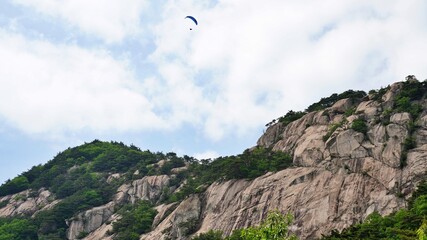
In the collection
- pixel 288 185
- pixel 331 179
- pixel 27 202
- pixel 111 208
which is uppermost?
pixel 27 202

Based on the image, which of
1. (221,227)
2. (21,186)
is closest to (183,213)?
(221,227)

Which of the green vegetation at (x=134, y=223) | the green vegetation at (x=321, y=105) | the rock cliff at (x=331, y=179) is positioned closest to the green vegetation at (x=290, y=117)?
the green vegetation at (x=321, y=105)

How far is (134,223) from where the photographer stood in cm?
7700

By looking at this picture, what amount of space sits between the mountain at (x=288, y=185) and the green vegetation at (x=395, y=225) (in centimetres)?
88

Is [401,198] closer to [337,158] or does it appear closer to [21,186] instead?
[337,158]

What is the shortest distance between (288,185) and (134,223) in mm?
26029

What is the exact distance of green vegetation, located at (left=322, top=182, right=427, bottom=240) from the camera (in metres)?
41.4

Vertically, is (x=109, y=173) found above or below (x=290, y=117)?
above

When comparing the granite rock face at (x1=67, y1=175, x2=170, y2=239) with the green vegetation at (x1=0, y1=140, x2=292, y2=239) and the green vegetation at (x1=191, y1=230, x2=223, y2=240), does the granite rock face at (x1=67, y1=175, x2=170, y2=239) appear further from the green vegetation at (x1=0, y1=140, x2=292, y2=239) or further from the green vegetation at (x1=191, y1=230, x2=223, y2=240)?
the green vegetation at (x1=191, y1=230, x2=223, y2=240)

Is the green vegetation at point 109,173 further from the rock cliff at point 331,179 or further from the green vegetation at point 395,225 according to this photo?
the green vegetation at point 395,225

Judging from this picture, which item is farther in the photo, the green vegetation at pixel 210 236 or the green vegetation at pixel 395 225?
the green vegetation at pixel 210 236

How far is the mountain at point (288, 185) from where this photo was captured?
184ft

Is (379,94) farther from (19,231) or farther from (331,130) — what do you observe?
(19,231)

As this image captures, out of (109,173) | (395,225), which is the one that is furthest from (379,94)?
→ (109,173)
